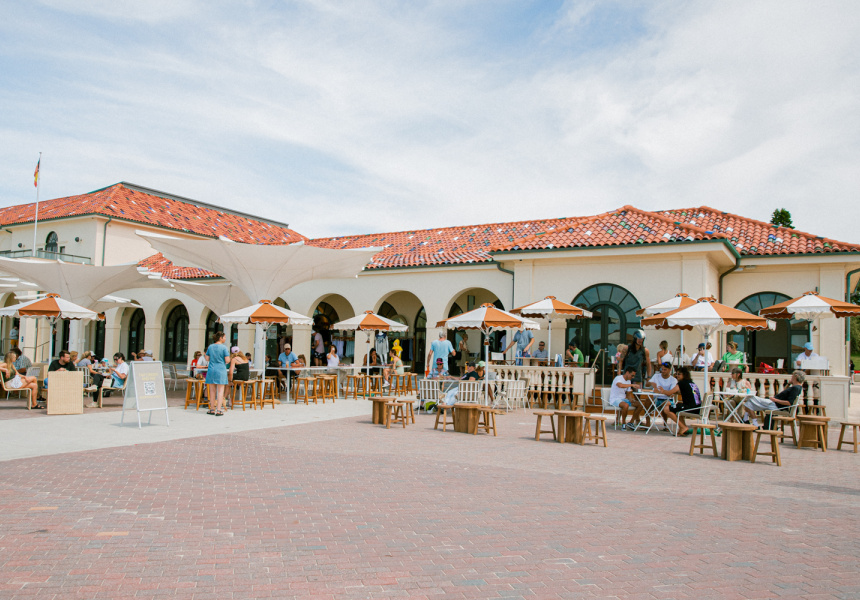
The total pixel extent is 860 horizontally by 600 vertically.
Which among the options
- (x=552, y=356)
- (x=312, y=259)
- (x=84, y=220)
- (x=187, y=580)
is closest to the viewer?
(x=187, y=580)

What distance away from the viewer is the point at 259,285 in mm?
17203

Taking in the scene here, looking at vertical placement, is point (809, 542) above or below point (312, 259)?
below

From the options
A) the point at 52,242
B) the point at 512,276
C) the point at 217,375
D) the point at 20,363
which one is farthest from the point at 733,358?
the point at 52,242

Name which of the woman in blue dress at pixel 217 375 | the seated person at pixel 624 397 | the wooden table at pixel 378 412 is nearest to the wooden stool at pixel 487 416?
the wooden table at pixel 378 412

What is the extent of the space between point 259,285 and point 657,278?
10.6 metres

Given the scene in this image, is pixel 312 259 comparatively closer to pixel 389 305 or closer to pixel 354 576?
pixel 389 305

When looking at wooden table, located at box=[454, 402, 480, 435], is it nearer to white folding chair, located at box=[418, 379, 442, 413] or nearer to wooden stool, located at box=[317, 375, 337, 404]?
white folding chair, located at box=[418, 379, 442, 413]

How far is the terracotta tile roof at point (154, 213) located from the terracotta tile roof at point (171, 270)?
7.46 feet

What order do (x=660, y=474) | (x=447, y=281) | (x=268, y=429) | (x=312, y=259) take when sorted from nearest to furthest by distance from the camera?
(x=660, y=474)
(x=268, y=429)
(x=312, y=259)
(x=447, y=281)

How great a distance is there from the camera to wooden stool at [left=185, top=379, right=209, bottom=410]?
14438mm

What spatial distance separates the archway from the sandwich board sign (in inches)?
438

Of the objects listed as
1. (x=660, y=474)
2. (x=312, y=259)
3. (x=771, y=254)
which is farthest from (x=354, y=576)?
(x=771, y=254)

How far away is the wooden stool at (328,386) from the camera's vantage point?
673 inches

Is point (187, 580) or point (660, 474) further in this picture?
point (660, 474)
